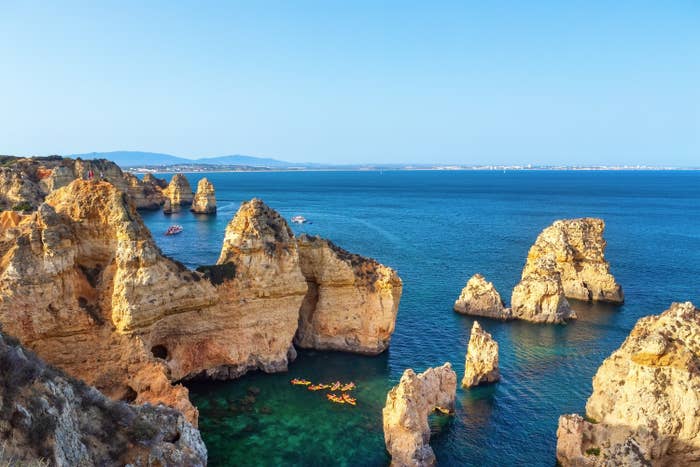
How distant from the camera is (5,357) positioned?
52.4 feet

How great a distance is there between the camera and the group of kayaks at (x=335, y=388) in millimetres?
36591

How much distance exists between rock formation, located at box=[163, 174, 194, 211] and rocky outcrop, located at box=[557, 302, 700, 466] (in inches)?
5783

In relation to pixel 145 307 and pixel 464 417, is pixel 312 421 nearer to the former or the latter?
pixel 464 417

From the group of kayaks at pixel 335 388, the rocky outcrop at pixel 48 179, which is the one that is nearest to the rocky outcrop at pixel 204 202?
the rocky outcrop at pixel 48 179

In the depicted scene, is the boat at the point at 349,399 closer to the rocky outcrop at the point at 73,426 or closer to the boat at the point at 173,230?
the rocky outcrop at the point at 73,426

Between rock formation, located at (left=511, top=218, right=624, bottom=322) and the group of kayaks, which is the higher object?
rock formation, located at (left=511, top=218, right=624, bottom=322)

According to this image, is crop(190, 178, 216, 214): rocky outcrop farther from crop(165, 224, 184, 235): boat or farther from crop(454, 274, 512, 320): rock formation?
crop(454, 274, 512, 320): rock formation

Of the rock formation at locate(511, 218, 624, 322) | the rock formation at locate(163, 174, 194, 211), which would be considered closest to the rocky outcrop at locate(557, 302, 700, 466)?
the rock formation at locate(511, 218, 624, 322)

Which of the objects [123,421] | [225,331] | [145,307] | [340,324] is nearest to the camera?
[123,421]

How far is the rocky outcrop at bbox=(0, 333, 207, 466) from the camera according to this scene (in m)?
14.2

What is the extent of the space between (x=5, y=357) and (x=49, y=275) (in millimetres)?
14959

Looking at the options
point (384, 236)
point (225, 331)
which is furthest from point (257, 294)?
point (384, 236)

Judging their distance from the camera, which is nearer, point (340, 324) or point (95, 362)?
point (95, 362)

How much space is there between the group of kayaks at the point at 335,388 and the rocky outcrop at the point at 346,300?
5.99 meters
